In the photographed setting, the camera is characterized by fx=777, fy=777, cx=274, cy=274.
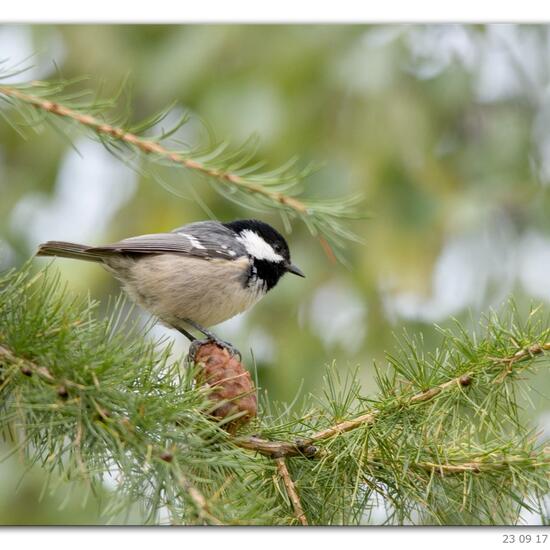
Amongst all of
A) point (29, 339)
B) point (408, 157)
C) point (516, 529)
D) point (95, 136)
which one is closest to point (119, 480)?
point (29, 339)

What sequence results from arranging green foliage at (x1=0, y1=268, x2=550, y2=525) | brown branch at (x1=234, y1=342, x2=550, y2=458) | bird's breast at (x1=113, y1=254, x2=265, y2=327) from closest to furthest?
green foliage at (x1=0, y1=268, x2=550, y2=525) < brown branch at (x1=234, y1=342, x2=550, y2=458) < bird's breast at (x1=113, y1=254, x2=265, y2=327)

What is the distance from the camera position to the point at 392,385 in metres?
1.28

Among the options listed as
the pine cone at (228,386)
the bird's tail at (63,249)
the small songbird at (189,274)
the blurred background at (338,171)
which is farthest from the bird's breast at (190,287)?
the pine cone at (228,386)

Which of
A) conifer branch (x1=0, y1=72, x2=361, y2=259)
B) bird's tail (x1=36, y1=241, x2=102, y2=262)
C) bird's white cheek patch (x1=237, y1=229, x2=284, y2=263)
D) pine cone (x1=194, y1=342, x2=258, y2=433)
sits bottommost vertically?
bird's white cheek patch (x1=237, y1=229, x2=284, y2=263)

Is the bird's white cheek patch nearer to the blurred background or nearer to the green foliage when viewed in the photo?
the blurred background

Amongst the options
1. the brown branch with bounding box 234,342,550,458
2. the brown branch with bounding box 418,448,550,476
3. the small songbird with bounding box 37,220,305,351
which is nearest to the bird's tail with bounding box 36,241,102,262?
the small songbird with bounding box 37,220,305,351

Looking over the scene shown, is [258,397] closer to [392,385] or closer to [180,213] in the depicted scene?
[392,385]

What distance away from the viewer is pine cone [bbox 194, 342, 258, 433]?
130 cm

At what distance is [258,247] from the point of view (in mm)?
2004

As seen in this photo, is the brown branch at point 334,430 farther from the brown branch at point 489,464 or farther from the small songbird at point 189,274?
the small songbird at point 189,274

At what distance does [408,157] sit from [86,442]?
1.74 m
